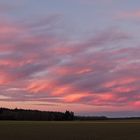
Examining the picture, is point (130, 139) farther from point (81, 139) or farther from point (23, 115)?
point (23, 115)

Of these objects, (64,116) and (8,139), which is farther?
(64,116)

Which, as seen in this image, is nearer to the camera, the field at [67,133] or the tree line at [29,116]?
the field at [67,133]

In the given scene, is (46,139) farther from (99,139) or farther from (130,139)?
(130,139)

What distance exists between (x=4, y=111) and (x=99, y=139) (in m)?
133

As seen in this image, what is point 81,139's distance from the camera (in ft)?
115

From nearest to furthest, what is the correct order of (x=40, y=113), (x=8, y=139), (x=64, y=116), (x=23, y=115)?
(x=8, y=139)
(x=23, y=115)
(x=40, y=113)
(x=64, y=116)

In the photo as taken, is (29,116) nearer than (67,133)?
No

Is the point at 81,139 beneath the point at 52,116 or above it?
beneath

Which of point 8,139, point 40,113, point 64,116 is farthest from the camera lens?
point 64,116

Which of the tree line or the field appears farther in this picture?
the tree line

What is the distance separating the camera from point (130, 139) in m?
36.2

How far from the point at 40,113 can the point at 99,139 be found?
454ft

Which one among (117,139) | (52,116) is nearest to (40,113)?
(52,116)

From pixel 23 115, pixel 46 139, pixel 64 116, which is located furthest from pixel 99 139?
pixel 64 116
